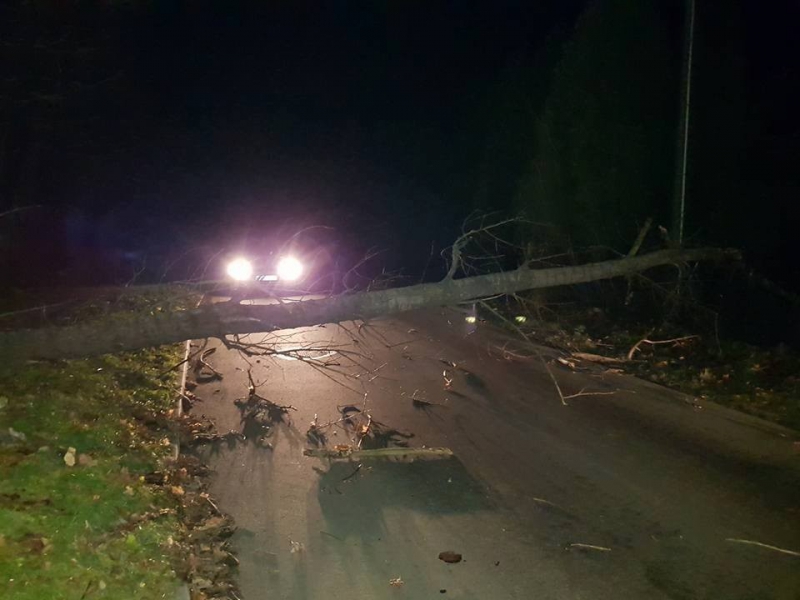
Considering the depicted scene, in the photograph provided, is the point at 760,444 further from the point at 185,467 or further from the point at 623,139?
the point at 623,139

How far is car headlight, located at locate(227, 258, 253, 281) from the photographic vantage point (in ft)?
27.8

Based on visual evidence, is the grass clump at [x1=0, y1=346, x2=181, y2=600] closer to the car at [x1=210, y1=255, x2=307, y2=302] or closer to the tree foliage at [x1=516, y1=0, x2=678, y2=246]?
the car at [x1=210, y1=255, x2=307, y2=302]

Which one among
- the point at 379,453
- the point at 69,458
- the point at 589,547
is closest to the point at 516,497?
the point at 589,547

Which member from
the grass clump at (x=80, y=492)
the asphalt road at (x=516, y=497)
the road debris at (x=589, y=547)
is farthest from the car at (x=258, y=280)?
the road debris at (x=589, y=547)

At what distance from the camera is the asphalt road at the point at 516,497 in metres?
4.74

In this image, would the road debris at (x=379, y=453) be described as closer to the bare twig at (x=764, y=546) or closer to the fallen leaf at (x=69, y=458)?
the fallen leaf at (x=69, y=458)

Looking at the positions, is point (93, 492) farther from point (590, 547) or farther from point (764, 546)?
point (764, 546)

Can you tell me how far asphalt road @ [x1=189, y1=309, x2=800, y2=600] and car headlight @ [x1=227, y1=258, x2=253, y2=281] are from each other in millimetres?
1514

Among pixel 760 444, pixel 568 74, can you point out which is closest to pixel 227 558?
pixel 760 444

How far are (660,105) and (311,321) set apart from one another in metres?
9.71

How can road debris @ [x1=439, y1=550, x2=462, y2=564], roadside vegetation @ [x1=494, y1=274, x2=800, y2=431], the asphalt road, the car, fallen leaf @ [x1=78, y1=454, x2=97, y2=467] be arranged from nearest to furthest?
1. the asphalt road
2. road debris @ [x1=439, y1=550, x2=462, y2=564]
3. fallen leaf @ [x1=78, y1=454, x2=97, y2=467]
4. the car
5. roadside vegetation @ [x1=494, y1=274, x2=800, y2=431]

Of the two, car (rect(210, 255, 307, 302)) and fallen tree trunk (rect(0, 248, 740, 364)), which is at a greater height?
car (rect(210, 255, 307, 302))

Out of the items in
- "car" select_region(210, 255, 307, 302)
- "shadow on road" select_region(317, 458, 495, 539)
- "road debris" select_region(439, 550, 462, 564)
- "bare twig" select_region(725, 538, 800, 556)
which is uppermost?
"car" select_region(210, 255, 307, 302)

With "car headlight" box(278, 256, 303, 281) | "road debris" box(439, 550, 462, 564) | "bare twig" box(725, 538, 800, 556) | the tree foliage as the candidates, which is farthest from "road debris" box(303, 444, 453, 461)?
the tree foliage
